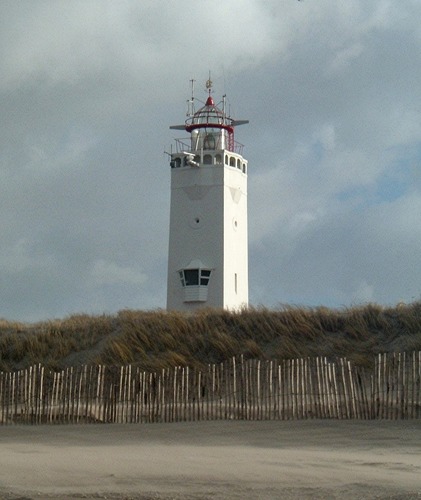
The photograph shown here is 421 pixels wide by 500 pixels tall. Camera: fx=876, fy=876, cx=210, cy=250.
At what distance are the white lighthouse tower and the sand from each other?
17.6m

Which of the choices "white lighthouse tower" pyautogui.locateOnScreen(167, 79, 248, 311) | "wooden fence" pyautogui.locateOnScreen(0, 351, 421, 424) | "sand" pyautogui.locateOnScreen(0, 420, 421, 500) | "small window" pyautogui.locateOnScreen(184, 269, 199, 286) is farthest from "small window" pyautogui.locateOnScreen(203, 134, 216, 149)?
"sand" pyautogui.locateOnScreen(0, 420, 421, 500)

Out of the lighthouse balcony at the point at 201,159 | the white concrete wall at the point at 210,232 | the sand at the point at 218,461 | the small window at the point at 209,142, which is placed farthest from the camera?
the small window at the point at 209,142

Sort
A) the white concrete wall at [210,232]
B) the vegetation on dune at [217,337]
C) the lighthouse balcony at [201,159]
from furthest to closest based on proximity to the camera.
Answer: the lighthouse balcony at [201,159] → the white concrete wall at [210,232] → the vegetation on dune at [217,337]

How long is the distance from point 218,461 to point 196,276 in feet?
71.3

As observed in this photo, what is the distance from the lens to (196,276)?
102ft

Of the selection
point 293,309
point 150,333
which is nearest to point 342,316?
point 293,309

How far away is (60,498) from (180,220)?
2468 centimetres

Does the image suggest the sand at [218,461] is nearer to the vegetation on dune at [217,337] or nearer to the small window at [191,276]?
the vegetation on dune at [217,337]

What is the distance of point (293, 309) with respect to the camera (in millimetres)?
19234

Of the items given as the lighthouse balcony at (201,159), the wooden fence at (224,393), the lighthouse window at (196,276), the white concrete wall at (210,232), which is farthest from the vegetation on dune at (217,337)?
the lighthouse balcony at (201,159)

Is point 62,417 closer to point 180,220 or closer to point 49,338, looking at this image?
point 49,338

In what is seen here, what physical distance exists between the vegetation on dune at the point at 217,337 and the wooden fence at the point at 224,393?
7.96ft

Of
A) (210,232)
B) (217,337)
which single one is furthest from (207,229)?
(217,337)

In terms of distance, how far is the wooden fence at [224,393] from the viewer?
12953mm
